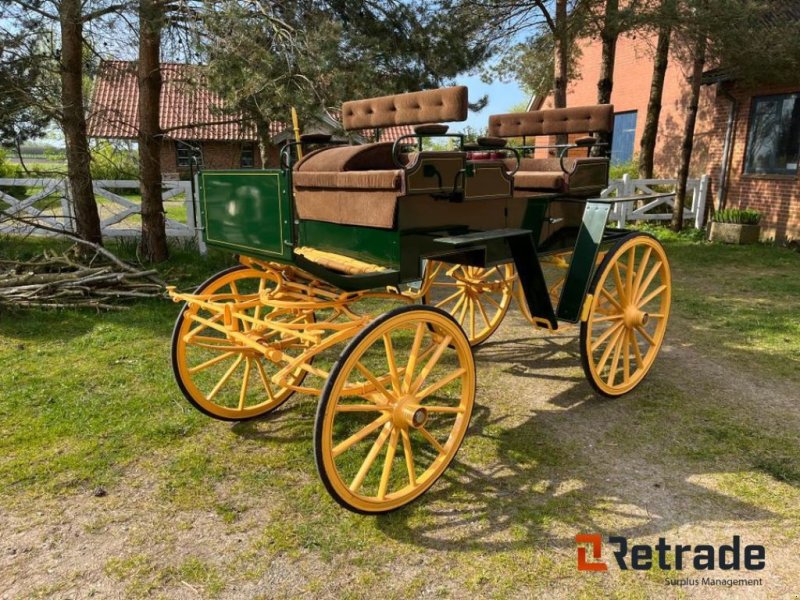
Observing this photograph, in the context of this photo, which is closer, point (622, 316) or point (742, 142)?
point (622, 316)

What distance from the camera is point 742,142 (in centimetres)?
1123

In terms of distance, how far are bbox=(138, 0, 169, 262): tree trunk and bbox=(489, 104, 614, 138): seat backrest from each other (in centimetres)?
432

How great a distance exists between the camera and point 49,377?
13.9 feet

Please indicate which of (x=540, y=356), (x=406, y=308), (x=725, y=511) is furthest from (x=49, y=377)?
(x=725, y=511)

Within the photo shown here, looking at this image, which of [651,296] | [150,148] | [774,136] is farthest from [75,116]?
[774,136]

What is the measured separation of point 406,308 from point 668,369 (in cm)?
289

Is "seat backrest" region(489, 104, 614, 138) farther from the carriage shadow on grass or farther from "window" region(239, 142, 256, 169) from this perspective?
"window" region(239, 142, 256, 169)

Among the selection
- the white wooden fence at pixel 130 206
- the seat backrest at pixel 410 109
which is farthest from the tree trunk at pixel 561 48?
the seat backrest at pixel 410 109

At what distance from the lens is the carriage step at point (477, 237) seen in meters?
2.82

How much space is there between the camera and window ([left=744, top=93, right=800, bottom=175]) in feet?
33.4

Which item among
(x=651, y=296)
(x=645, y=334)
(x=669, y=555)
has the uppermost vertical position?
(x=651, y=296)

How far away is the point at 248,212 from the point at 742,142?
11.3 meters

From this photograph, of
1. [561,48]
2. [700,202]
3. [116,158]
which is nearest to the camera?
[116,158]

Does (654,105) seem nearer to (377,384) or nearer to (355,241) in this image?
(355,241)
